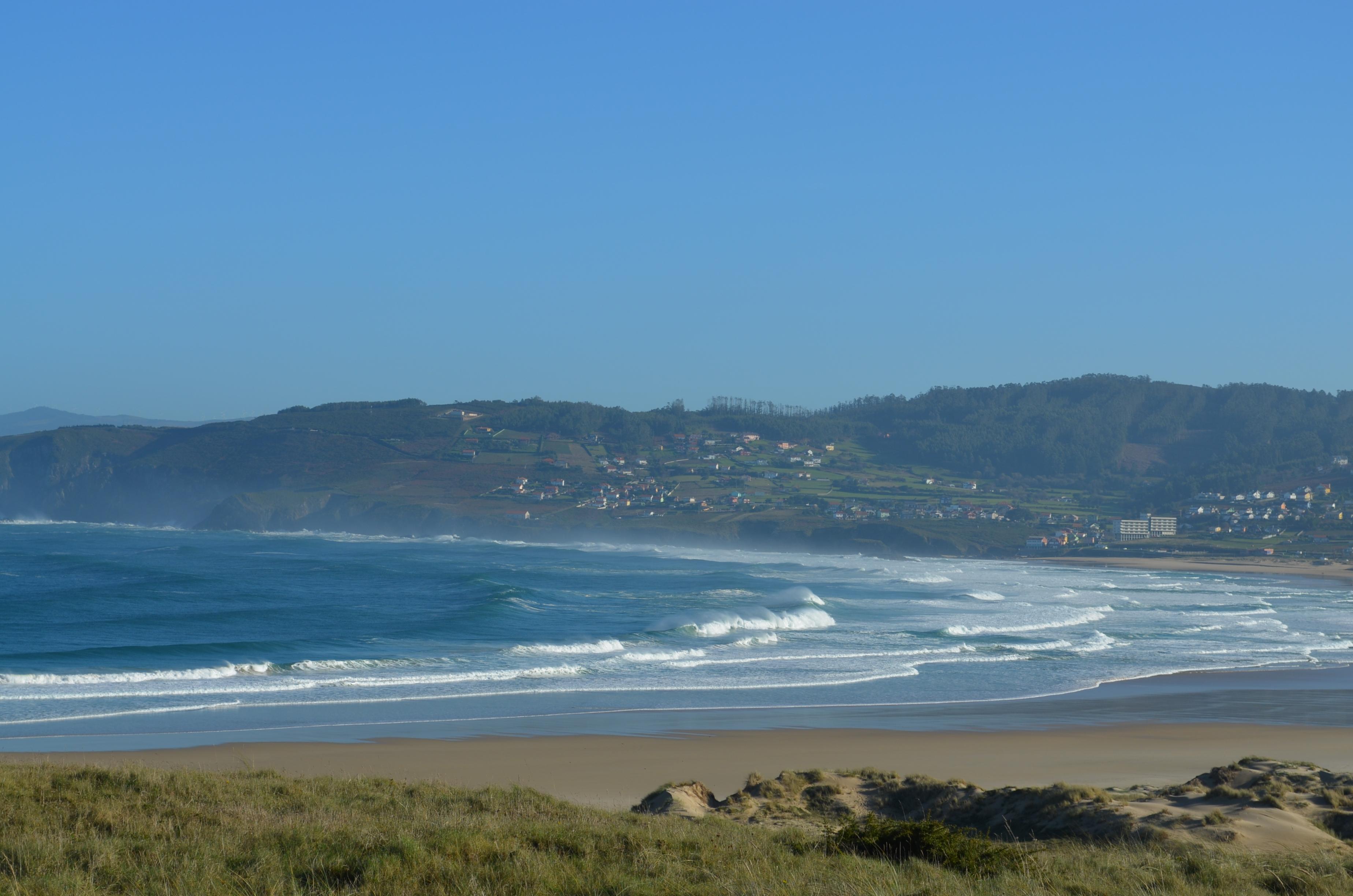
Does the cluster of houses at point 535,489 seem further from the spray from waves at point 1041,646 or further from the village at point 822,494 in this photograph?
the spray from waves at point 1041,646

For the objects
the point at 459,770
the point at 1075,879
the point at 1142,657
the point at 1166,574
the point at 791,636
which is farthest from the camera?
the point at 1166,574

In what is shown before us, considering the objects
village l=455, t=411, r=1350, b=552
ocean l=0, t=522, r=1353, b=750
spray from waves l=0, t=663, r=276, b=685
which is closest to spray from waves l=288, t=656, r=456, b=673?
ocean l=0, t=522, r=1353, b=750

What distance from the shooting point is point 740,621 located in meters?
33.0

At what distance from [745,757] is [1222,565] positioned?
69590 mm

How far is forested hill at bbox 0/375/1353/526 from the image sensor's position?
11244 cm

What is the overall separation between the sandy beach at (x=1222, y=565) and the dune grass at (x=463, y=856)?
64401 millimetres

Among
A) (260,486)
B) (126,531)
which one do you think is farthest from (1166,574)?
(260,486)

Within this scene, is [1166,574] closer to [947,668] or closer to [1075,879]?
[947,668]

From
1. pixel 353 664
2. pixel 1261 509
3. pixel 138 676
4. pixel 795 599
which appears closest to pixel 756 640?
pixel 795 599

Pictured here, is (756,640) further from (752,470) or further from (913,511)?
(752,470)

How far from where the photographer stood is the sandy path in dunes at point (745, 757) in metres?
12.8

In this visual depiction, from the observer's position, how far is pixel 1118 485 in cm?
12875

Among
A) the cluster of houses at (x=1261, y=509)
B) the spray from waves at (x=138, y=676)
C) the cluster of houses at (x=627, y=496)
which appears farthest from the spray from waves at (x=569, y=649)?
the cluster of houses at (x=1261, y=509)

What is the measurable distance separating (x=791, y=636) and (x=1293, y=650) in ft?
43.2
